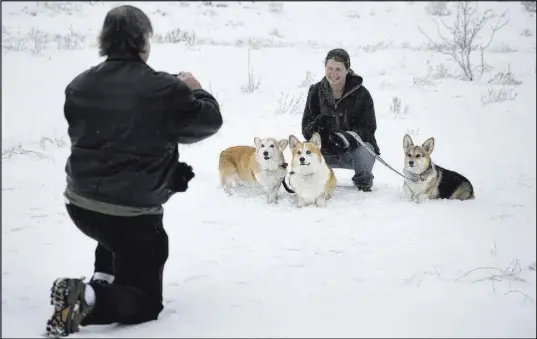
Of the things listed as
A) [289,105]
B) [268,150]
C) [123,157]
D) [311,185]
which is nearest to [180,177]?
[123,157]

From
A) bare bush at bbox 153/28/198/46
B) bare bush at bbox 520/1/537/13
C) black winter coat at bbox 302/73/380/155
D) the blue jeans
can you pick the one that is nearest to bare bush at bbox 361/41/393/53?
bare bush at bbox 153/28/198/46

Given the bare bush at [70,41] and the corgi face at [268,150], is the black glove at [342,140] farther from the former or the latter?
the bare bush at [70,41]

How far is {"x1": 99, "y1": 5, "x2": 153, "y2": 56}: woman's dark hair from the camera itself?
263cm

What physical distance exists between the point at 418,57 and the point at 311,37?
3918mm

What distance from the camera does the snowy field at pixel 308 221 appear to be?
9.59ft

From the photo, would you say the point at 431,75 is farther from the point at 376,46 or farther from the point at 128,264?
the point at 128,264

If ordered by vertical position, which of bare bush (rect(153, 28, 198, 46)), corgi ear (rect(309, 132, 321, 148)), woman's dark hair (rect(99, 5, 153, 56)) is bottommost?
corgi ear (rect(309, 132, 321, 148))

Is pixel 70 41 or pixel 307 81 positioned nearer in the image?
pixel 307 81

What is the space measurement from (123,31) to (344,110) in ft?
11.7

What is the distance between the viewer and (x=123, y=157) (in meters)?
2.59

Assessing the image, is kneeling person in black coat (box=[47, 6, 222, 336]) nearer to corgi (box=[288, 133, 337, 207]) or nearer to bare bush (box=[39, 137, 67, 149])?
corgi (box=[288, 133, 337, 207])

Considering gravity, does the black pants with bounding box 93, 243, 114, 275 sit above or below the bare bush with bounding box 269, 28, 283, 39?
below

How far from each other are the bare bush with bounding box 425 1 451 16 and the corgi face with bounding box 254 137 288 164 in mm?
14593

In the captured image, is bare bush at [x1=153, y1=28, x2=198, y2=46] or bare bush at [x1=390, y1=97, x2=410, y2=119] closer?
bare bush at [x1=390, y1=97, x2=410, y2=119]
